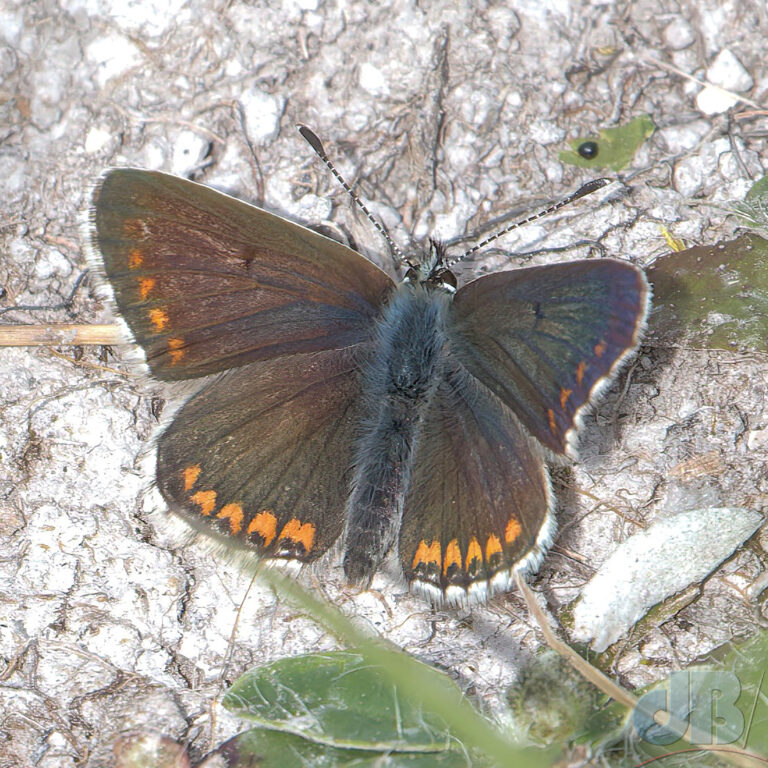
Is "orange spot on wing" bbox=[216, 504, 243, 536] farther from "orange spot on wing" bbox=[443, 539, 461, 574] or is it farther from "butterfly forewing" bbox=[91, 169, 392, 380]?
"orange spot on wing" bbox=[443, 539, 461, 574]

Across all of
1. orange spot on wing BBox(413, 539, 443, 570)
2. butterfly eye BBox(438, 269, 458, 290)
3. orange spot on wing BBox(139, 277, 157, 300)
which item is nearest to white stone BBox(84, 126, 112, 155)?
orange spot on wing BBox(139, 277, 157, 300)

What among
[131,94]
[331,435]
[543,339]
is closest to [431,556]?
[331,435]

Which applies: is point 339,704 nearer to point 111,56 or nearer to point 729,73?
point 111,56

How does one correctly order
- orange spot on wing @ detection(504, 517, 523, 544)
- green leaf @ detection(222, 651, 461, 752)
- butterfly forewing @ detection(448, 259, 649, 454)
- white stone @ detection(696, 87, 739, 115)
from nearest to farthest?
1. butterfly forewing @ detection(448, 259, 649, 454)
2. green leaf @ detection(222, 651, 461, 752)
3. orange spot on wing @ detection(504, 517, 523, 544)
4. white stone @ detection(696, 87, 739, 115)

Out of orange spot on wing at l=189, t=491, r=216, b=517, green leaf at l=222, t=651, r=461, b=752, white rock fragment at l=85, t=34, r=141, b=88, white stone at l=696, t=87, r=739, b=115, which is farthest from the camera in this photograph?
white rock fragment at l=85, t=34, r=141, b=88

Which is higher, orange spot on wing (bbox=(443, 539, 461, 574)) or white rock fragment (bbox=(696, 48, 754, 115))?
white rock fragment (bbox=(696, 48, 754, 115))
